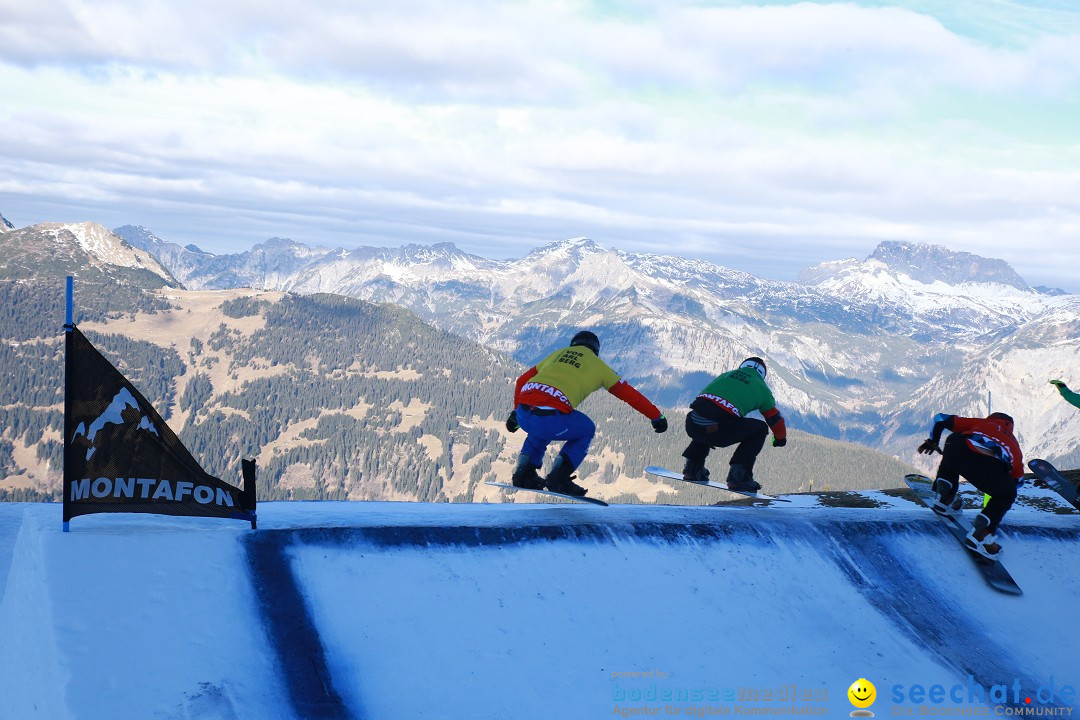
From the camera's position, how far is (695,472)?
17.7m

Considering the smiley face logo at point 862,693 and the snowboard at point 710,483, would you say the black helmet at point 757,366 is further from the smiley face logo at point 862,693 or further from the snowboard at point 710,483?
the smiley face logo at point 862,693

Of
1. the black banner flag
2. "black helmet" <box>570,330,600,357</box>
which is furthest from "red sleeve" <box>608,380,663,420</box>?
the black banner flag

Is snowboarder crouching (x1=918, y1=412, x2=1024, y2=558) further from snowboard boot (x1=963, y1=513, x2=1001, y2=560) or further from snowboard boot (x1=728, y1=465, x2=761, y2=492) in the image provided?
snowboard boot (x1=728, y1=465, x2=761, y2=492)

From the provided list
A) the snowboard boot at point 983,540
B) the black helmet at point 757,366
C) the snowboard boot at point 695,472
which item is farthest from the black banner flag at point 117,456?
the snowboard boot at point 983,540

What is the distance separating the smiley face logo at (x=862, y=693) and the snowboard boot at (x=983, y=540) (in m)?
5.19

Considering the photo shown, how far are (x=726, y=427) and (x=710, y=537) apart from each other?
4047 millimetres

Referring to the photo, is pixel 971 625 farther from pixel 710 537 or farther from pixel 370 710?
pixel 370 710

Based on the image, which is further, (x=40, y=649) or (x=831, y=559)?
(x=831, y=559)

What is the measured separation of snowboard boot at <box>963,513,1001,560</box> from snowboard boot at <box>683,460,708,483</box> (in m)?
5.01

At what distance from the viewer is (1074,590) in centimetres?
1404

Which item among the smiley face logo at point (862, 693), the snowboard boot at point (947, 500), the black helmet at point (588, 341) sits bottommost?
the smiley face logo at point (862, 693)

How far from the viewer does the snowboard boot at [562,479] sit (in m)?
14.3

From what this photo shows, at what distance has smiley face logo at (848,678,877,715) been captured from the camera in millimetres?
9930

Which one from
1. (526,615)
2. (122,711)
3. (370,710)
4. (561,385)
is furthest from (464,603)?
(561,385)
